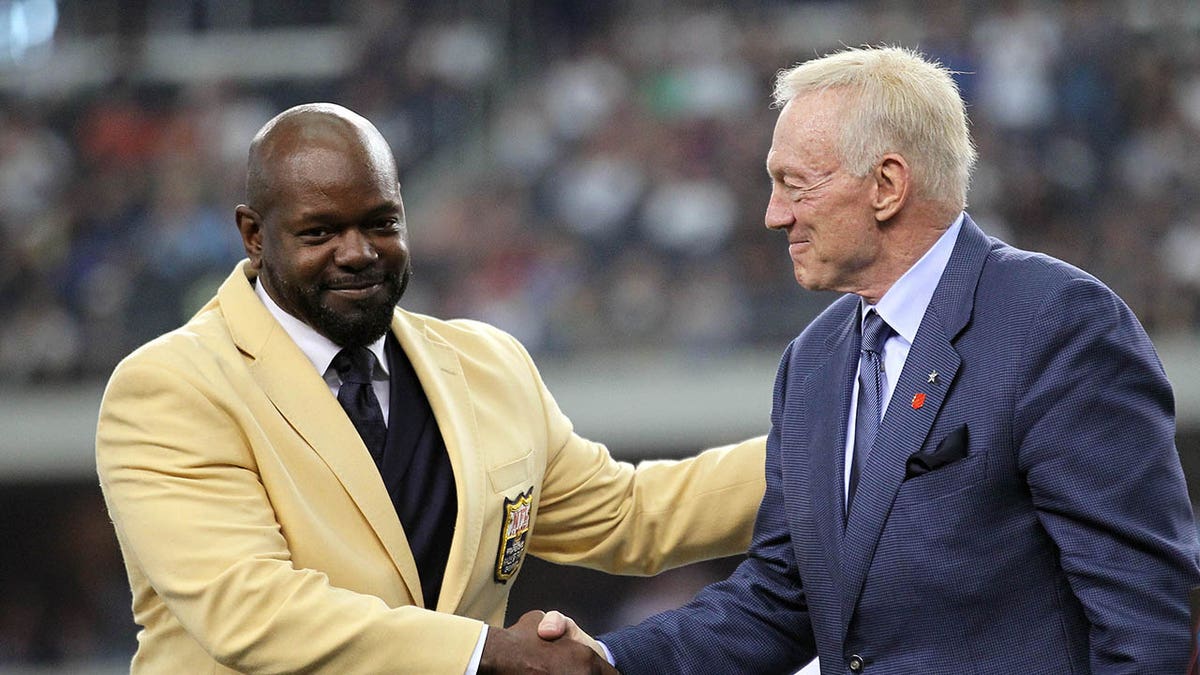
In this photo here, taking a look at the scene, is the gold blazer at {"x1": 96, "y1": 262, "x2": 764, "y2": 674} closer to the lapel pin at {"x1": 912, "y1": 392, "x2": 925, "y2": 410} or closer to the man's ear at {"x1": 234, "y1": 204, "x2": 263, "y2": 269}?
the man's ear at {"x1": 234, "y1": 204, "x2": 263, "y2": 269}

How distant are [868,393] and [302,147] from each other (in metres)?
1.18

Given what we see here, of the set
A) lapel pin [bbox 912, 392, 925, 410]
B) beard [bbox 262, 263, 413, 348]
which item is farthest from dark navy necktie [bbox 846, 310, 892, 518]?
beard [bbox 262, 263, 413, 348]

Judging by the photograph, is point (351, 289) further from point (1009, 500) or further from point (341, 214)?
point (1009, 500)

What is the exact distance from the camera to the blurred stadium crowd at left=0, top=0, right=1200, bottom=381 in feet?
30.6

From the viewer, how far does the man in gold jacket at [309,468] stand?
9.78 ft

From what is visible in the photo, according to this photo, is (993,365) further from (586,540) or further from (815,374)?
(586,540)

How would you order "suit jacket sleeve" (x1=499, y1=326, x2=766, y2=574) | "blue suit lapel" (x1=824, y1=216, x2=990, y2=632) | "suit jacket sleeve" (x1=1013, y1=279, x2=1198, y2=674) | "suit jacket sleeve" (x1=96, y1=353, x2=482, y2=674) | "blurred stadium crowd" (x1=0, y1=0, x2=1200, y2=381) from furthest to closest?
"blurred stadium crowd" (x1=0, y1=0, x2=1200, y2=381) < "suit jacket sleeve" (x1=499, y1=326, x2=766, y2=574) < "suit jacket sleeve" (x1=96, y1=353, x2=482, y2=674) < "blue suit lapel" (x1=824, y1=216, x2=990, y2=632) < "suit jacket sleeve" (x1=1013, y1=279, x2=1198, y2=674)

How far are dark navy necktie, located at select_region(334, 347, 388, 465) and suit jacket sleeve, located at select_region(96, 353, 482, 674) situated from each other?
20cm

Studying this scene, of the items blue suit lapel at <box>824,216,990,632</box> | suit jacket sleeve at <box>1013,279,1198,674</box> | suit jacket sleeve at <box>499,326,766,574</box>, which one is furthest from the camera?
suit jacket sleeve at <box>499,326,766,574</box>

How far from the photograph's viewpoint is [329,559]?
3.09 m

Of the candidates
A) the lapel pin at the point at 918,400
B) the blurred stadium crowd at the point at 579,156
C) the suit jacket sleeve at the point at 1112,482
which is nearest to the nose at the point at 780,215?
the lapel pin at the point at 918,400

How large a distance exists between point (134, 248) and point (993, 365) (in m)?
8.14

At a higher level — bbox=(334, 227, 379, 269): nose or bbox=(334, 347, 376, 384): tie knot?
bbox=(334, 227, 379, 269): nose

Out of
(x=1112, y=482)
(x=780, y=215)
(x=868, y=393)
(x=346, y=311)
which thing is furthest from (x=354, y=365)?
(x=1112, y=482)
